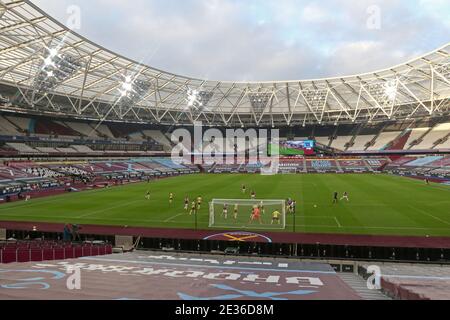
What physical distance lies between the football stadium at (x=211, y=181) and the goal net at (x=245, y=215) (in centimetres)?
20

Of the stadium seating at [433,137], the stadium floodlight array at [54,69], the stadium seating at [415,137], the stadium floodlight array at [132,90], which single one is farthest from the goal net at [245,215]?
the stadium seating at [415,137]

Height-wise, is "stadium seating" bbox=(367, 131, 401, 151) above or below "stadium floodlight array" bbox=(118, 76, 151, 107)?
below

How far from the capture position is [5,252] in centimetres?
1369

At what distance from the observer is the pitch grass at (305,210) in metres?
26.7

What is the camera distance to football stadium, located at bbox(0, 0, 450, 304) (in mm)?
11852

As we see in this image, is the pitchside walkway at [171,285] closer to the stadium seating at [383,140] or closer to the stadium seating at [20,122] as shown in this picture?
the stadium seating at [20,122]

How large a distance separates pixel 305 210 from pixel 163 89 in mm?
59635

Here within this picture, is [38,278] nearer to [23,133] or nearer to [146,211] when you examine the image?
[146,211]

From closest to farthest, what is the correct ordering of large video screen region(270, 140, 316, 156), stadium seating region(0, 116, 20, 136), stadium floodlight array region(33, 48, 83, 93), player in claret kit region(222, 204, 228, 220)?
player in claret kit region(222, 204, 228, 220)
stadium floodlight array region(33, 48, 83, 93)
stadium seating region(0, 116, 20, 136)
large video screen region(270, 140, 316, 156)

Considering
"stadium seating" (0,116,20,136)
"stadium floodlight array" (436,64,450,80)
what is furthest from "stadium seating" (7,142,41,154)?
"stadium floodlight array" (436,64,450,80)

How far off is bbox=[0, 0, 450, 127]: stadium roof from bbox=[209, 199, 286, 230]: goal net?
3166cm

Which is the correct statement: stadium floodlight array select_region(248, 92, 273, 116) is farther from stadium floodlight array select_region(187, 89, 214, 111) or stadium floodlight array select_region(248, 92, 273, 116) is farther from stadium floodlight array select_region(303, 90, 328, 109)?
stadium floodlight array select_region(187, 89, 214, 111)

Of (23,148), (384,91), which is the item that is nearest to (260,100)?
(384,91)

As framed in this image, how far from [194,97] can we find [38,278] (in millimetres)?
76949
